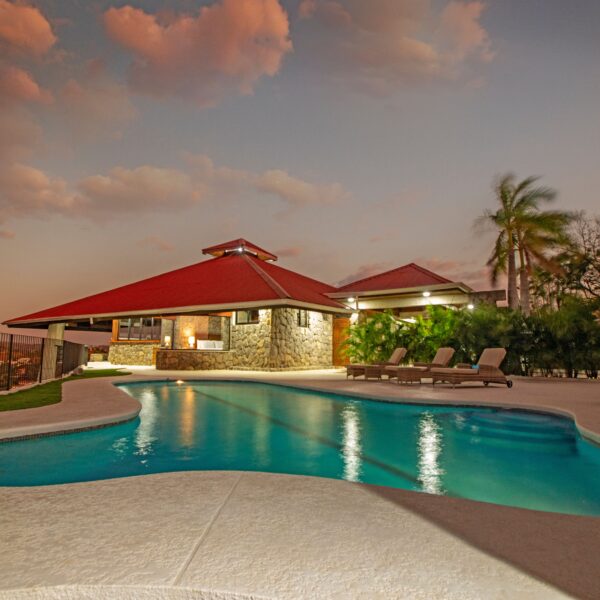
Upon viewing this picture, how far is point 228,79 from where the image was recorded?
14797mm

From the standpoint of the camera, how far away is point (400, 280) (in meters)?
20.2

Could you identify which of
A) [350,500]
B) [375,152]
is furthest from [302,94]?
[350,500]

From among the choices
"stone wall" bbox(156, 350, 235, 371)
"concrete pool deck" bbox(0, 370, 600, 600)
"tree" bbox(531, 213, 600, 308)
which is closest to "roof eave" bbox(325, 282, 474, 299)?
"stone wall" bbox(156, 350, 235, 371)

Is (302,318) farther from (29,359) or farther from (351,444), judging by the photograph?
(351,444)

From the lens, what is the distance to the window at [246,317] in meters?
19.5

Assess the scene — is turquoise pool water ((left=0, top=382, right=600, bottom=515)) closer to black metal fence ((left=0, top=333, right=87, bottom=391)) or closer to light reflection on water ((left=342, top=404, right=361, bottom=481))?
light reflection on water ((left=342, top=404, right=361, bottom=481))

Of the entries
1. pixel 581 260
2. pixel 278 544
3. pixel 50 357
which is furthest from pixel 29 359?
pixel 581 260

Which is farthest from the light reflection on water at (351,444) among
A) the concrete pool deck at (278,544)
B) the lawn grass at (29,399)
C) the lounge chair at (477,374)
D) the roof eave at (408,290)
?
the roof eave at (408,290)

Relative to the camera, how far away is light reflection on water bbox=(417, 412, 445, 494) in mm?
4500

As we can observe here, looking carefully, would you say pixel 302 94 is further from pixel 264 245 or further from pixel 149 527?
pixel 149 527

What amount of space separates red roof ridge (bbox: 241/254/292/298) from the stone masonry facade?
3.24ft

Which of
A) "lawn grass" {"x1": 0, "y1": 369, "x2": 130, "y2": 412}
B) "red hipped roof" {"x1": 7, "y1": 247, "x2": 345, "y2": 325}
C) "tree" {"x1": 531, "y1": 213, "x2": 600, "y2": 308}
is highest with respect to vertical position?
"tree" {"x1": 531, "y1": 213, "x2": 600, "y2": 308}

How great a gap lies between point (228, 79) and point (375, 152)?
7.09 meters

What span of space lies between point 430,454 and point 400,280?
15124 mm
